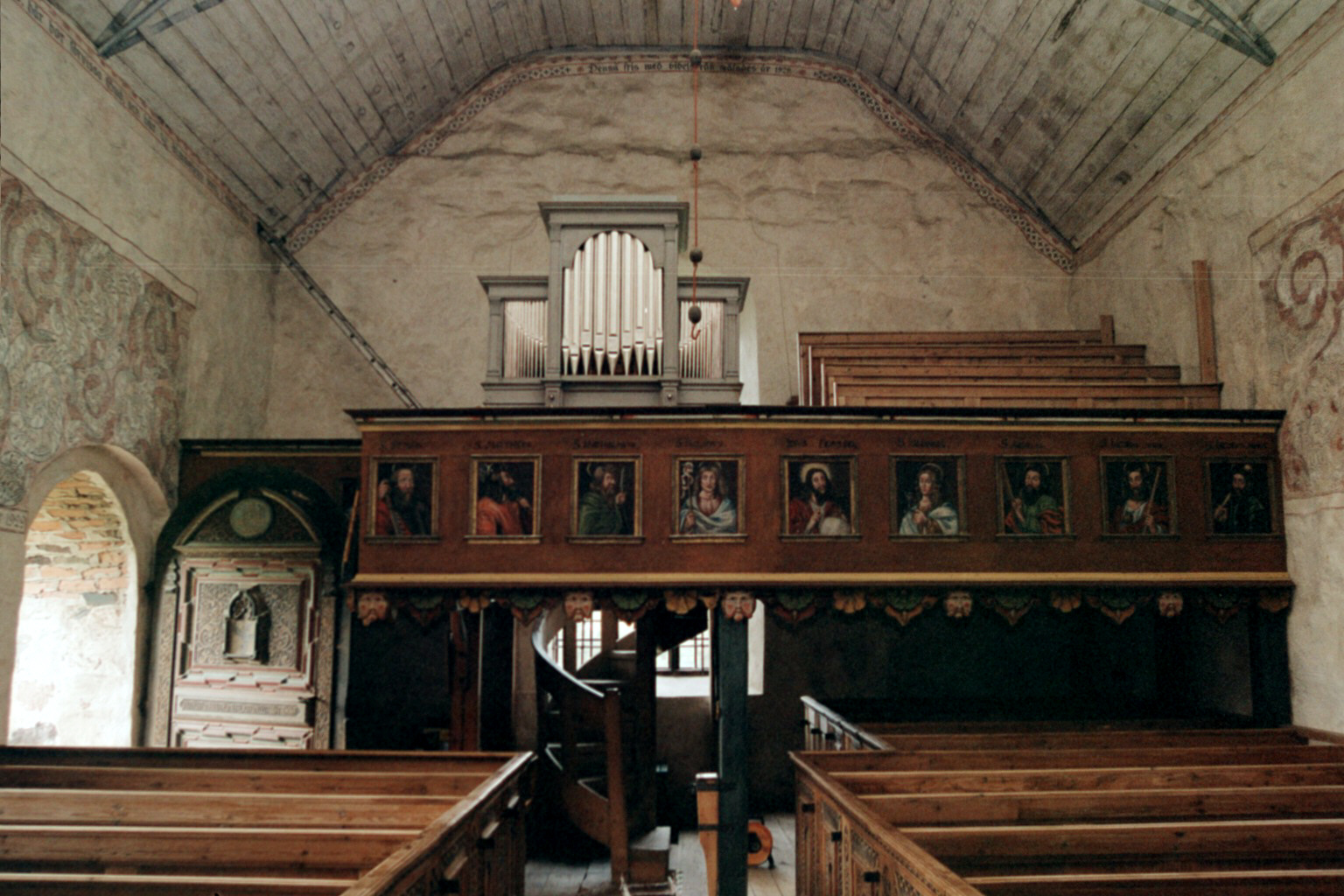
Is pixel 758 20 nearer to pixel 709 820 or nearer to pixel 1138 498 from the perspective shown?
pixel 1138 498

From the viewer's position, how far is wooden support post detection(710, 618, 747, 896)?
7.55 m

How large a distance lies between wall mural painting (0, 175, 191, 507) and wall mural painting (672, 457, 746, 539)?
4.59 m

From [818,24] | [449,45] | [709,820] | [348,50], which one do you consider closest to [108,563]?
[348,50]

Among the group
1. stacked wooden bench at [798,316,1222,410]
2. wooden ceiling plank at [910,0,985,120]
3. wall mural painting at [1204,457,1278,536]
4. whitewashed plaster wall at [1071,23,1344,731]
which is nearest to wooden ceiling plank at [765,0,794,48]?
wooden ceiling plank at [910,0,985,120]

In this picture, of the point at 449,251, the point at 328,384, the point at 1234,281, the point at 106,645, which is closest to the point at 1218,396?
the point at 1234,281

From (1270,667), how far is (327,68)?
970 cm

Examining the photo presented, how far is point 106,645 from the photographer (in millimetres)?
9266

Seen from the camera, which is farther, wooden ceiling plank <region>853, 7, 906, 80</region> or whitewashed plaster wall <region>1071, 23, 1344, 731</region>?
wooden ceiling plank <region>853, 7, 906, 80</region>

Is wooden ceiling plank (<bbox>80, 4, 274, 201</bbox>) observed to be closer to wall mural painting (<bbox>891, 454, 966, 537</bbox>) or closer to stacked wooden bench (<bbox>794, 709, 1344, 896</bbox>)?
wall mural painting (<bbox>891, 454, 966, 537</bbox>)

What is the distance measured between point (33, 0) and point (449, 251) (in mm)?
5340

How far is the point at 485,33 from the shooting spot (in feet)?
39.0

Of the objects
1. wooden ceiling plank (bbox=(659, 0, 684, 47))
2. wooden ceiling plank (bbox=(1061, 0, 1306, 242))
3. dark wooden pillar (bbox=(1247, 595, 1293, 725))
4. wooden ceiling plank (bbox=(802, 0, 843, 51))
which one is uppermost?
wooden ceiling plank (bbox=(659, 0, 684, 47))

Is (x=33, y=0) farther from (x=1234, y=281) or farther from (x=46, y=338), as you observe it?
(x=1234, y=281)

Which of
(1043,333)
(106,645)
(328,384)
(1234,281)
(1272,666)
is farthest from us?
(328,384)
